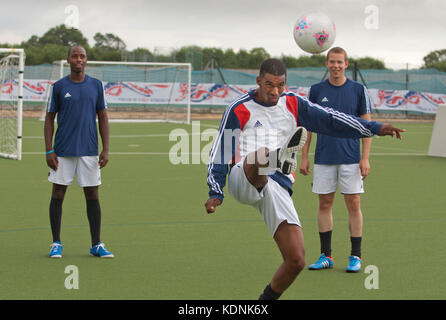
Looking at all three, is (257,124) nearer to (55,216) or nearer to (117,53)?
(55,216)

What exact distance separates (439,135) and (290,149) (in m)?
15.9

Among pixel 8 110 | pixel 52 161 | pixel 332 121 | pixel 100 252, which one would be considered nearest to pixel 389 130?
pixel 332 121

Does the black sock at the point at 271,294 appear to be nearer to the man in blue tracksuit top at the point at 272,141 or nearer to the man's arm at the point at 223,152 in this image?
the man in blue tracksuit top at the point at 272,141

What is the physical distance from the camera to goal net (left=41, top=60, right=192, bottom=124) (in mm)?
38312

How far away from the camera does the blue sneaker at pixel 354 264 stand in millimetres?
7438

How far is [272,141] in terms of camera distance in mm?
5727

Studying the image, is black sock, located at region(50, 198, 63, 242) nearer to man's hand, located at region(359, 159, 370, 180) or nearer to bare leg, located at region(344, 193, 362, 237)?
bare leg, located at region(344, 193, 362, 237)

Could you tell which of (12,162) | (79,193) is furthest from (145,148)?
(79,193)

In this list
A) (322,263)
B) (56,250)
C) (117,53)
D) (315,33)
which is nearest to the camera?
(322,263)

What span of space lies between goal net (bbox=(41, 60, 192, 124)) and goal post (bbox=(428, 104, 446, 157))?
62.5 feet

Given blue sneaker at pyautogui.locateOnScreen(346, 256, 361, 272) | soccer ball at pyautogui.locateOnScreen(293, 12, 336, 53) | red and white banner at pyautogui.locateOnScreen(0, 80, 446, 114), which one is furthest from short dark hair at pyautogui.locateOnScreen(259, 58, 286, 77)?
red and white banner at pyautogui.locateOnScreen(0, 80, 446, 114)

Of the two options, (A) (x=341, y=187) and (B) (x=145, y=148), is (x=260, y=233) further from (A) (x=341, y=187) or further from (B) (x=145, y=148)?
(B) (x=145, y=148)

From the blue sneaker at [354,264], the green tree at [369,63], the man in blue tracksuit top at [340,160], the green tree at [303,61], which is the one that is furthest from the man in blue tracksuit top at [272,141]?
the green tree at [303,61]

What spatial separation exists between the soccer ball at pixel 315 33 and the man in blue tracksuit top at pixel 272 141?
3804mm
